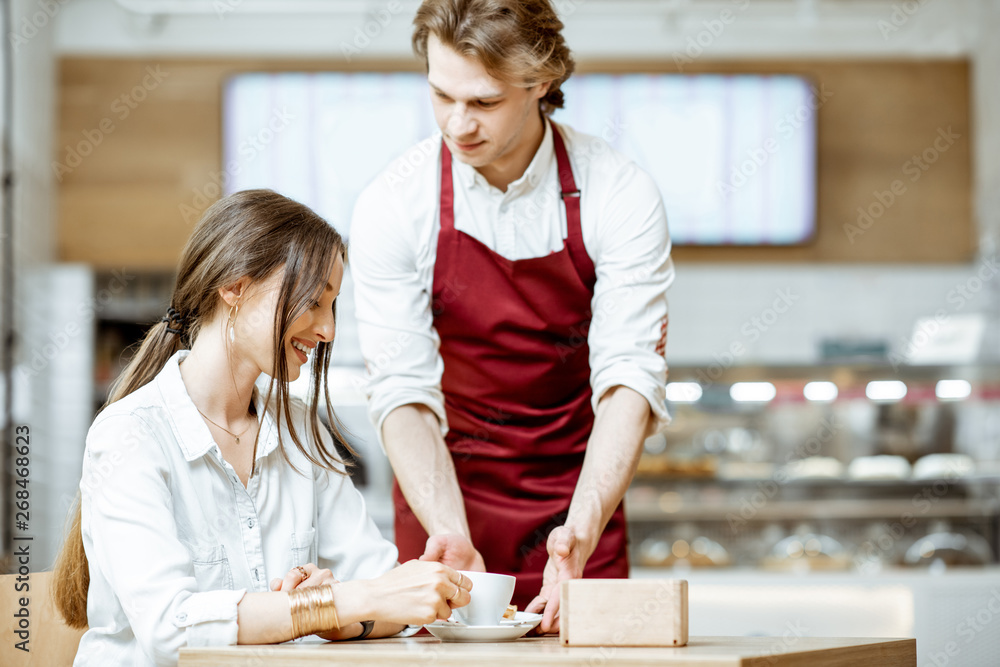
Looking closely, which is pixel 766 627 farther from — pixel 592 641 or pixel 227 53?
pixel 227 53

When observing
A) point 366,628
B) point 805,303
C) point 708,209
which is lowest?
point 366,628

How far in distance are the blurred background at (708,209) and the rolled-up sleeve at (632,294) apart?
2.43 meters

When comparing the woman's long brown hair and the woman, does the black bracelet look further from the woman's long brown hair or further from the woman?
the woman's long brown hair

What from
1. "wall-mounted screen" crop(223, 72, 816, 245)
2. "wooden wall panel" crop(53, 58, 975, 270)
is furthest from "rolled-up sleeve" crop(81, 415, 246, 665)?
"wooden wall panel" crop(53, 58, 975, 270)

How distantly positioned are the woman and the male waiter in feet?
0.89

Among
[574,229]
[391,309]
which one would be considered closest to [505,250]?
[574,229]

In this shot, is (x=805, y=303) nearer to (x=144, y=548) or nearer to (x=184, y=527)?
(x=184, y=527)

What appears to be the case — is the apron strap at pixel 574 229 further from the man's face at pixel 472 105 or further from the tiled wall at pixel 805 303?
the tiled wall at pixel 805 303

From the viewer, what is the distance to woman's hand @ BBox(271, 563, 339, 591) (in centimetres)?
128

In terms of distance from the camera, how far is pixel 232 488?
1423 millimetres

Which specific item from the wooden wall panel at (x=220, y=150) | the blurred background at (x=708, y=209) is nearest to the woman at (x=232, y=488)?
the blurred background at (x=708, y=209)

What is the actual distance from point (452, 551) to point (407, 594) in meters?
0.35

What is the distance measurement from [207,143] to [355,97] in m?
0.73

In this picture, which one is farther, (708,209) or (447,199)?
(708,209)
